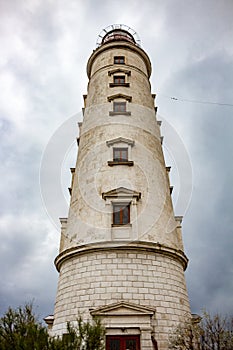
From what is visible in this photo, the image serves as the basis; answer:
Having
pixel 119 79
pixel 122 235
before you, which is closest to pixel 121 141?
pixel 122 235

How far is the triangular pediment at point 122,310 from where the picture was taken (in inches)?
544

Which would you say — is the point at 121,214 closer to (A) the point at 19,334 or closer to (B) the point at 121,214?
(B) the point at 121,214

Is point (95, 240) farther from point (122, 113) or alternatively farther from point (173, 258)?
point (122, 113)

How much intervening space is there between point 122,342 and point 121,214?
6211 mm

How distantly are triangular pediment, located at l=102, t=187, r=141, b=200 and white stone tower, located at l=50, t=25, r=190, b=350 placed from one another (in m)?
0.06

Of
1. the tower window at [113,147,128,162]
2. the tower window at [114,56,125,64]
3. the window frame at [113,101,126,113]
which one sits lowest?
the tower window at [113,147,128,162]

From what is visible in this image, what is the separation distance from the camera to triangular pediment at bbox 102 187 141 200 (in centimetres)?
1747

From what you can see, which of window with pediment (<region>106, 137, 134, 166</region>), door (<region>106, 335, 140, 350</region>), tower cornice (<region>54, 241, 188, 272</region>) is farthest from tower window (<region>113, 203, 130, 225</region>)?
door (<region>106, 335, 140, 350</region>)

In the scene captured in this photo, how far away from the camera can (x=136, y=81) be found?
25125mm

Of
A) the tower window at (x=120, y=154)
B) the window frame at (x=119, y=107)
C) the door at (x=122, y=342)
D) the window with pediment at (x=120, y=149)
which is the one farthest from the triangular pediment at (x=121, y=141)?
the door at (x=122, y=342)

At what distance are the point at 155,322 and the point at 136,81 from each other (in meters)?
17.8

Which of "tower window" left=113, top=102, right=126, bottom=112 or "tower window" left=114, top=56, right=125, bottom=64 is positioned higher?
"tower window" left=114, top=56, right=125, bottom=64

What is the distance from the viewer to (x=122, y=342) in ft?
44.4

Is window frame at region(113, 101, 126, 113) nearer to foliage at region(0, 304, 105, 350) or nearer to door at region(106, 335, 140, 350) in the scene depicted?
door at region(106, 335, 140, 350)
